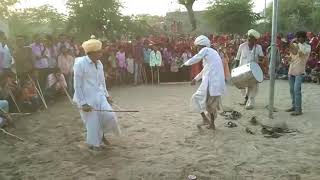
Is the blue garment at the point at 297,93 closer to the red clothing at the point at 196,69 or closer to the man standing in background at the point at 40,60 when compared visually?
the man standing in background at the point at 40,60

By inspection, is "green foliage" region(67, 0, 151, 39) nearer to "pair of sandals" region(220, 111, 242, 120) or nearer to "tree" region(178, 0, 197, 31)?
A: "tree" region(178, 0, 197, 31)

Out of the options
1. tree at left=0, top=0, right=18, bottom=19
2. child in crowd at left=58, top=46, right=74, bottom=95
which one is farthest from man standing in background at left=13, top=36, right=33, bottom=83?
tree at left=0, top=0, right=18, bottom=19

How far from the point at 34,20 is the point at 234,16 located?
13.7 meters

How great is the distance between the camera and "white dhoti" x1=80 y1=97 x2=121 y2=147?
6512 millimetres

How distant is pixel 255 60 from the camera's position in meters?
10.1

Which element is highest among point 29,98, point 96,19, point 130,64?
point 96,19

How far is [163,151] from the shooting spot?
21.5 feet

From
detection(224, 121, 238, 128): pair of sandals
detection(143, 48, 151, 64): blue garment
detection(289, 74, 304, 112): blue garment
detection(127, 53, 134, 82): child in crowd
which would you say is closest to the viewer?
detection(224, 121, 238, 128): pair of sandals

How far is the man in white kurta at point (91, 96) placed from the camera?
6.47 meters

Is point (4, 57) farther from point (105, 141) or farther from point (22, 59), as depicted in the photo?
point (105, 141)

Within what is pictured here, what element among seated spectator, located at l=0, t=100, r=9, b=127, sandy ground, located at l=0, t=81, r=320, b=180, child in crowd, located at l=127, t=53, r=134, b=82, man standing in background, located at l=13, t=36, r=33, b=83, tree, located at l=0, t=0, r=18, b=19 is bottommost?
sandy ground, located at l=0, t=81, r=320, b=180

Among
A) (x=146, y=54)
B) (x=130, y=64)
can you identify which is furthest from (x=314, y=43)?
(x=130, y=64)

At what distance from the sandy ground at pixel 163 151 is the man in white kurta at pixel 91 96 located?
33 centimetres

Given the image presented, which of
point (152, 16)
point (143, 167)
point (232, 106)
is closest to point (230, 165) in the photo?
point (143, 167)
